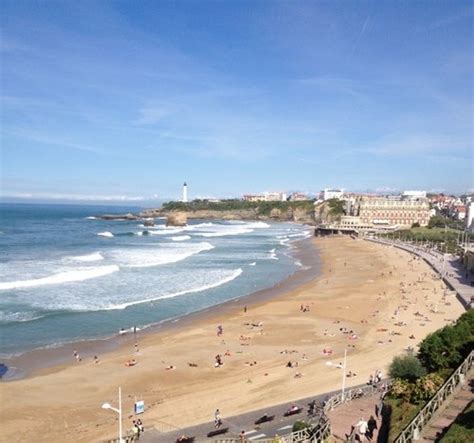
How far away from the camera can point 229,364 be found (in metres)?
21.6

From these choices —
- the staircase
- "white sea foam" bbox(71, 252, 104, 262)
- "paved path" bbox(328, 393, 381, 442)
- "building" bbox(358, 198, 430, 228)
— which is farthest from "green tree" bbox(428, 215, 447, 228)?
the staircase

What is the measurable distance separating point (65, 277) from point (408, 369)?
30.7m

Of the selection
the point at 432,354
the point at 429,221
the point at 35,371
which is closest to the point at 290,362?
the point at 432,354

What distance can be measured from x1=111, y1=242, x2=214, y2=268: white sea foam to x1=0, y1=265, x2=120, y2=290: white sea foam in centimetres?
381

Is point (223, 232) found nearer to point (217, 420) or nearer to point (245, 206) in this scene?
point (245, 206)

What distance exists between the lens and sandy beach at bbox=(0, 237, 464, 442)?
53.3 feet

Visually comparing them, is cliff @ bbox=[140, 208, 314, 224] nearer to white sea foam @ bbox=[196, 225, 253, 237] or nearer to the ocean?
white sea foam @ bbox=[196, 225, 253, 237]

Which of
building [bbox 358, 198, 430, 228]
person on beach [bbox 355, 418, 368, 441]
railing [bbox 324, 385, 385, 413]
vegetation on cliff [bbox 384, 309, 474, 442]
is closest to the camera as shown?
person on beach [bbox 355, 418, 368, 441]

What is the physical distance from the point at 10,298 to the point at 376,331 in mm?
21262

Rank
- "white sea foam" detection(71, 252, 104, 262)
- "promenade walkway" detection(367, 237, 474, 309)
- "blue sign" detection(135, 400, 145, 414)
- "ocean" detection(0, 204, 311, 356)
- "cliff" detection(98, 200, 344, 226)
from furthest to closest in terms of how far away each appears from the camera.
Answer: "cliff" detection(98, 200, 344, 226), "white sea foam" detection(71, 252, 104, 262), "promenade walkway" detection(367, 237, 474, 309), "ocean" detection(0, 204, 311, 356), "blue sign" detection(135, 400, 145, 414)

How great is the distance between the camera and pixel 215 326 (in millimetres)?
27641

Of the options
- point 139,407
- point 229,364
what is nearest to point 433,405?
point 139,407

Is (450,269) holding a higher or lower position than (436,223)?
lower

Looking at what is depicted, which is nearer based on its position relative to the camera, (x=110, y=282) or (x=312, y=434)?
(x=312, y=434)
